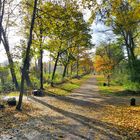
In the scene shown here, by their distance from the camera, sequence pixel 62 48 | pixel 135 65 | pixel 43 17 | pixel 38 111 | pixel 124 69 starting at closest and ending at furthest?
pixel 38 111
pixel 43 17
pixel 135 65
pixel 124 69
pixel 62 48

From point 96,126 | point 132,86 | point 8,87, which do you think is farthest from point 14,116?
point 132,86

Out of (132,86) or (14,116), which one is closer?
(14,116)

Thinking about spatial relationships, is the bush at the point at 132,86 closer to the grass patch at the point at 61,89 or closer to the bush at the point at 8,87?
the grass patch at the point at 61,89

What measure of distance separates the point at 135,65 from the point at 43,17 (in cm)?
1766

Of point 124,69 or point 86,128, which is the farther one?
point 124,69

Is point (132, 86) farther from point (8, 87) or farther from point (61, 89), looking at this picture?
point (8, 87)

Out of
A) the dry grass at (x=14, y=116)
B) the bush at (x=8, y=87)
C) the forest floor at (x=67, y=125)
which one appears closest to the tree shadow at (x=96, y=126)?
the forest floor at (x=67, y=125)

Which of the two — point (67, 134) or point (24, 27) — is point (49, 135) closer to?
point (67, 134)

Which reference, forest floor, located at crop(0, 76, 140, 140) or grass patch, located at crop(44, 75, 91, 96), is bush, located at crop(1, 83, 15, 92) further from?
forest floor, located at crop(0, 76, 140, 140)

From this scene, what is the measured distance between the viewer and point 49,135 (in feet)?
37.5

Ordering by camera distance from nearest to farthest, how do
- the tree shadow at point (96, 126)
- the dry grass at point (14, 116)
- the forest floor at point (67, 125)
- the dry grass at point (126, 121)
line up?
the forest floor at point (67, 125), the tree shadow at point (96, 126), the dry grass at point (126, 121), the dry grass at point (14, 116)

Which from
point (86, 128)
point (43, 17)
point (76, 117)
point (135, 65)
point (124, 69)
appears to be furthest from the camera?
point (124, 69)

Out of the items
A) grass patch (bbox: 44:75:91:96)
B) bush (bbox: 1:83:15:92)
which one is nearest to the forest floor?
grass patch (bbox: 44:75:91:96)

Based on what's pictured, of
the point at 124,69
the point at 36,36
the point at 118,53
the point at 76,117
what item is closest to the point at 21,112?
the point at 76,117
